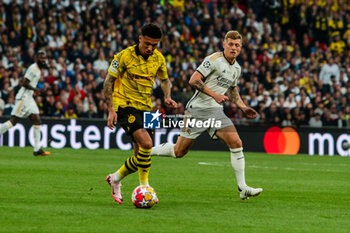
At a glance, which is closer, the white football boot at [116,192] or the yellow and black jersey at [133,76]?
the white football boot at [116,192]

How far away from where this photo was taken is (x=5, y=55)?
922 inches

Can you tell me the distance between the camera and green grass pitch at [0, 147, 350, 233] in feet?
22.9

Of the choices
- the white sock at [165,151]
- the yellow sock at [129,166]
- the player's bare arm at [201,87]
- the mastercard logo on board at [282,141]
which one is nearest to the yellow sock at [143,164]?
the yellow sock at [129,166]

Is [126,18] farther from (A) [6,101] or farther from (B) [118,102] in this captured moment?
(B) [118,102]

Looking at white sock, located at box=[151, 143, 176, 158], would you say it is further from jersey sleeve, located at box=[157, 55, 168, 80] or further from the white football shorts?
the white football shorts

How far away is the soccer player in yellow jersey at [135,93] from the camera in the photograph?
870 centimetres

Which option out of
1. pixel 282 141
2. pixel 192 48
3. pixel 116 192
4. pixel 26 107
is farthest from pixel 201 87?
pixel 192 48

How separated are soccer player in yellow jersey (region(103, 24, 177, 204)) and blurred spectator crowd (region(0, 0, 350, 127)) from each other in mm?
12393

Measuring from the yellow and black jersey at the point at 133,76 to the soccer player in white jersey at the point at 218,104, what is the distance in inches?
37.6

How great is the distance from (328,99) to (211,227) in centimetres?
1695

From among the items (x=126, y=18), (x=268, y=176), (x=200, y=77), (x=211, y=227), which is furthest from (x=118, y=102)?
(x=126, y=18)

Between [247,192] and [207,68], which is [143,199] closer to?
[247,192]

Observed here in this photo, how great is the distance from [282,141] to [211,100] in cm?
1223

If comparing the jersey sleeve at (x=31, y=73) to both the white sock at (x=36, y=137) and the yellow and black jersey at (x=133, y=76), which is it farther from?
the yellow and black jersey at (x=133, y=76)
